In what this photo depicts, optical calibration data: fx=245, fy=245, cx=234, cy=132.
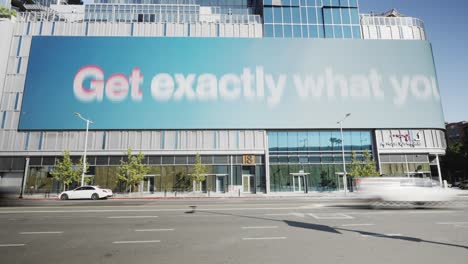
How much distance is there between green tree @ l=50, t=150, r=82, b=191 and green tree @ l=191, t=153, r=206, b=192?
15346 millimetres

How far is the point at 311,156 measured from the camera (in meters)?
37.3

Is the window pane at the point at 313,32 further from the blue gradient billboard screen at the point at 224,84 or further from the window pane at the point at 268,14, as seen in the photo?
the window pane at the point at 268,14

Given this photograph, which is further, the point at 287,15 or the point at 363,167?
the point at 287,15

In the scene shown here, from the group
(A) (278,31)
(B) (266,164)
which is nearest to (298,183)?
(B) (266,164)

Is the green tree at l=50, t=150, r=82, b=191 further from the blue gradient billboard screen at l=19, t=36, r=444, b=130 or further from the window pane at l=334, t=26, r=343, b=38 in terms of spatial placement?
the window pane at l=334, t=26, r=343, b=38

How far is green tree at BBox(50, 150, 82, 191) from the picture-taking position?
105ft

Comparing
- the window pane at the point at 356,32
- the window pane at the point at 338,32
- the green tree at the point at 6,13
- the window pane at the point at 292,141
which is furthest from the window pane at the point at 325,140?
the green tree at the point at 6,13

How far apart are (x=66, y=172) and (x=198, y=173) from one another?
17085mm

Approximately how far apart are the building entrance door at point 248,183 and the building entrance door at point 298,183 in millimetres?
6160

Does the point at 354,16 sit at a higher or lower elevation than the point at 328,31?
higher

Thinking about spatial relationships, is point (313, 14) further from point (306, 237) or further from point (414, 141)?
point (306, 237)

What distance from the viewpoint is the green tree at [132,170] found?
32500mm

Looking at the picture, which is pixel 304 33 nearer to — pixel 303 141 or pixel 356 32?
pixel 356 32

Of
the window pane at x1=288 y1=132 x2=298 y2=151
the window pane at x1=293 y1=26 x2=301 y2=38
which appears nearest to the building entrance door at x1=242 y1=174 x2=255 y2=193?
the window pane at x1=288 y1=132 x2=298 y2=151
